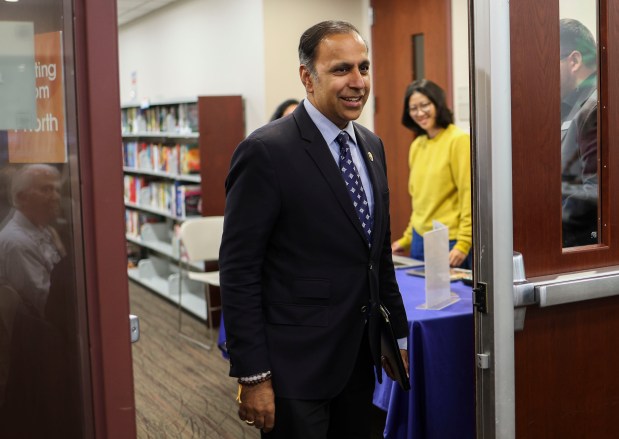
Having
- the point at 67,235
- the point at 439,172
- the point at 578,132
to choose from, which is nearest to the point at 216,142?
the point at 439,172

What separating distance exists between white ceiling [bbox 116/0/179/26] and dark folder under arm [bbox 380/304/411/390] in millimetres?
6391

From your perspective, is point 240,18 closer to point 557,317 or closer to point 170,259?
point 170,259

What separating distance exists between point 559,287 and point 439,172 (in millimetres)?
1708

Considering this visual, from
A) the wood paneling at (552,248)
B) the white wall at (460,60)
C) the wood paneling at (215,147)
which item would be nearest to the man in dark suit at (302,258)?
the wood paneling at (552,248)

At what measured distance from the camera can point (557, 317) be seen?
2473mm

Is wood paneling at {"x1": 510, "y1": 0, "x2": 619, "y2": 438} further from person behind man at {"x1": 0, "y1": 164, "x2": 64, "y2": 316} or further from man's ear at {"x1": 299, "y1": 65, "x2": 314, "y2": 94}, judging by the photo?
person behind man at {"x1": 0, "y1": 164, "x2": 64, "y2": 316}

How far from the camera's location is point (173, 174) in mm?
6910

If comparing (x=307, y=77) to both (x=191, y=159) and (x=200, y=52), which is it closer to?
(x=191, y=159)

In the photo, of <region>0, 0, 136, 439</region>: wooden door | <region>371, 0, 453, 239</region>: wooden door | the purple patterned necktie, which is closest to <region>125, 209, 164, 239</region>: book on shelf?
<region>371, 0, 453, 239</region>: wooden door

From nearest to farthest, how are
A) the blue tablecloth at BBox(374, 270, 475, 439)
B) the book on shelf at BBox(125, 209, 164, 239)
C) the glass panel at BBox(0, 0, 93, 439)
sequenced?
1. the glass panel at BBox(0, 0, 93, 439)
2. the blue tablecloth at BBox(374, 270, 475, 439)
3. the book on shelf at BBox(125, 209, 164, 239)

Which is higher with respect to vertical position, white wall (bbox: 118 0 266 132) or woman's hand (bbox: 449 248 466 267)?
white wall (bbox: 118 0 266 132)

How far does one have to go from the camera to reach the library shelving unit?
6.06 metres

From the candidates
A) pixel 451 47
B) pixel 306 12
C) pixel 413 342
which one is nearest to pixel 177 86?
pixel 306 12

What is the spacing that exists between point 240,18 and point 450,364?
4172mm
